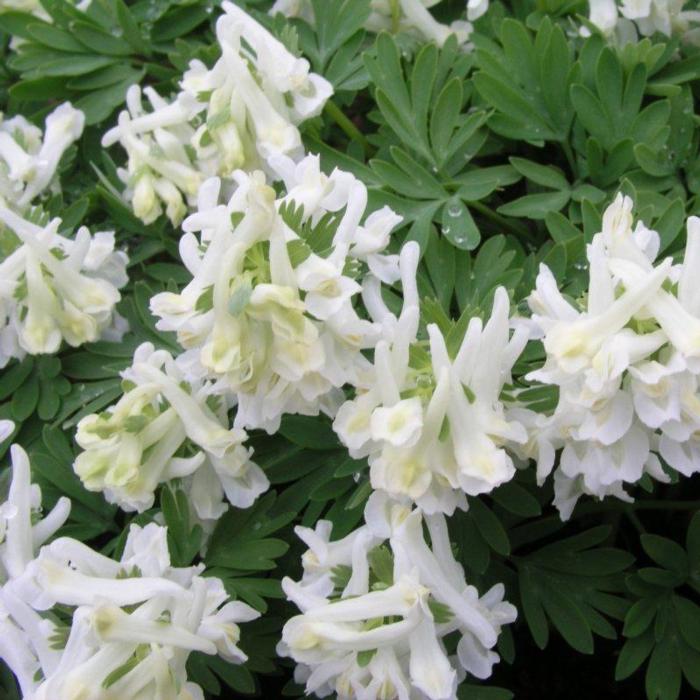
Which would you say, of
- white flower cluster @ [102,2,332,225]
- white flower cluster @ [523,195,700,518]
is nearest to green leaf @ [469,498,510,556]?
white flower cluster @ [523,195,700,518]

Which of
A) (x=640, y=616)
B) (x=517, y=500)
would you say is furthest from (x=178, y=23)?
(x=640, y=616)

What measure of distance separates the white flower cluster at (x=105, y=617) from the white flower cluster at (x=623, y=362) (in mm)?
518

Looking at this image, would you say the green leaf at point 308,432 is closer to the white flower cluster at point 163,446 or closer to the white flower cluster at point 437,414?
the white flower cluster at point 163,446

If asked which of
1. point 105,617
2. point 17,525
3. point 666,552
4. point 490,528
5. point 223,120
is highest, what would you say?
point 223,120

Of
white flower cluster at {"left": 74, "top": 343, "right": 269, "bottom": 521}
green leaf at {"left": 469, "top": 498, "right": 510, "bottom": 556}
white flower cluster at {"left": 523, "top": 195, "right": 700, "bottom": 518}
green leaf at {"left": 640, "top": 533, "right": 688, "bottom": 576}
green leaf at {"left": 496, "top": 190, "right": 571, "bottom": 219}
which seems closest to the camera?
white flower cluster at {"left": 523, "top": 195, "right": 700, "bottom": 518}

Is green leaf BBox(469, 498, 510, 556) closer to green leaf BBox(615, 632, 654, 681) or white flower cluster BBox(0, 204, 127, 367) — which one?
green leaf BBox(615, 632, 654, 681)

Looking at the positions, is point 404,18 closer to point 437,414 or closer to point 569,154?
point 569,154

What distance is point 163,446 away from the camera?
1.50 m

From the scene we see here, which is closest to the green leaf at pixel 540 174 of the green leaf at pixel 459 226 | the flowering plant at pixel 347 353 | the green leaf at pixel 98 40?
the flowering plant at pixel 347 353

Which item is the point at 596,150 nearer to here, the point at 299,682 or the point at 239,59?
the point at 239,59

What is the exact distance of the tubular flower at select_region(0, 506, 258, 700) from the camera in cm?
124

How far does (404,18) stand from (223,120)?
25.4 inches

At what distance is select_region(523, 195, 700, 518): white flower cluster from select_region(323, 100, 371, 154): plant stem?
773 millimetres

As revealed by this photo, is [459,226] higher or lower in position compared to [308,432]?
higher
